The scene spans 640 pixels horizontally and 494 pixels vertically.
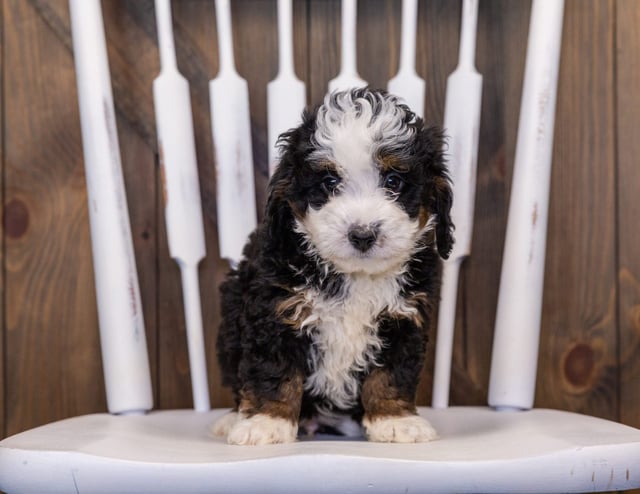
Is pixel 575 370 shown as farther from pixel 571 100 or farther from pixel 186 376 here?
pixel 186 376

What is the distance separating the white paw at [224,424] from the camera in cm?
164

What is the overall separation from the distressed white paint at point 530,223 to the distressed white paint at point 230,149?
648mm

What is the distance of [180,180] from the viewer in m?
1.88

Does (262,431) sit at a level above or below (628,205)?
below

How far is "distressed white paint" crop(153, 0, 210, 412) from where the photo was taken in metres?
1.87

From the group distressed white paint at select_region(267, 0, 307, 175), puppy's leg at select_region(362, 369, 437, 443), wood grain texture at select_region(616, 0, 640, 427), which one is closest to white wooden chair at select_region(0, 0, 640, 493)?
puppy's leg at select_region(362, 369, 437, 443)

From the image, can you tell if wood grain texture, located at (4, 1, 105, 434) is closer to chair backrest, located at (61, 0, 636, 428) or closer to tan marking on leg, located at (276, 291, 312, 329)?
chair backrest, located at (61, 0, 636, 428)

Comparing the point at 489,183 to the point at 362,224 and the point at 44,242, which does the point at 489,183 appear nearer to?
the point at 362,224

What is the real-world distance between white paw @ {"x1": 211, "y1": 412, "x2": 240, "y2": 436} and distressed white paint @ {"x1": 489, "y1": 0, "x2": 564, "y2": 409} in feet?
1.93

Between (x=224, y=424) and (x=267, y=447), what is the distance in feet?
1.22

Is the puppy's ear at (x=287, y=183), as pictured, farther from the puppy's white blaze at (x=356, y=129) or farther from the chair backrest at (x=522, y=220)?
the chair backrest at (x=522, y=220)

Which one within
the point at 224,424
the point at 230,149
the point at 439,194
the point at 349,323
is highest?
the point at 230,149

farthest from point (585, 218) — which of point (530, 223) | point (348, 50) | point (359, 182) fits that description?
point (359, 182)

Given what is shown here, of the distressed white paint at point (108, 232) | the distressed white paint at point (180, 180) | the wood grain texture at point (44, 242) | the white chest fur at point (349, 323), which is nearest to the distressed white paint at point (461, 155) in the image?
the white chest fur at point (349, 323)
